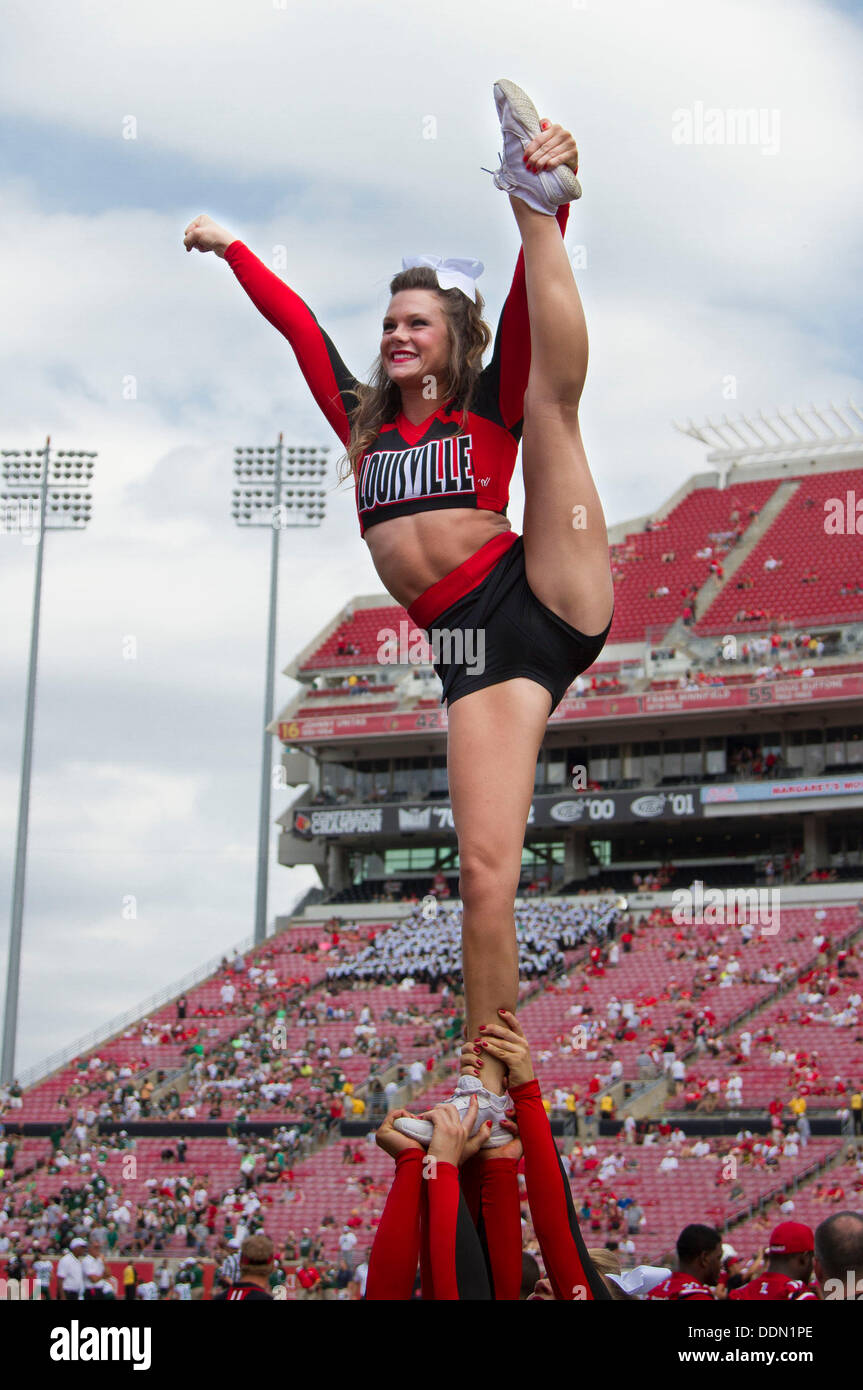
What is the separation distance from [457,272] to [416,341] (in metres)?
0.23

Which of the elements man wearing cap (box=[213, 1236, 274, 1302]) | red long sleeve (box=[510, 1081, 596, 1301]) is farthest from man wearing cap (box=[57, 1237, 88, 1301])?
red long sleeve (box=[510, 1081, 596, 1301])

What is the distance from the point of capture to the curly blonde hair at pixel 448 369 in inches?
164

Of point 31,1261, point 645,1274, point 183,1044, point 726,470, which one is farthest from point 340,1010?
point 645,1274

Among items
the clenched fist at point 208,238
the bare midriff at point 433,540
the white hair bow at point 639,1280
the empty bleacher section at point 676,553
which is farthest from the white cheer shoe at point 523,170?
the empty bleacher section at point 676,553

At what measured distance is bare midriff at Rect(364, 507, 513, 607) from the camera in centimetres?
399

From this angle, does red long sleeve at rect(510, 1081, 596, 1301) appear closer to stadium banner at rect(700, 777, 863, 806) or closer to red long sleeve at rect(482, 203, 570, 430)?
red long sleeve at rect(482, 203, 570, 430)

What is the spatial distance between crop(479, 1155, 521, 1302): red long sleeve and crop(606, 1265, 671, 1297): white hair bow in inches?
16.9

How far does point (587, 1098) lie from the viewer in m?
26.5

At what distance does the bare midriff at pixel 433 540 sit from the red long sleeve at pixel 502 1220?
4.59 feet

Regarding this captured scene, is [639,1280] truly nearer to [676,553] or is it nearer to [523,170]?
[523,170]

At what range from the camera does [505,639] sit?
3.89 meters

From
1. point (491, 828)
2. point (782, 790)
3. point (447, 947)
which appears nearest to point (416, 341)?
point (491, 828)

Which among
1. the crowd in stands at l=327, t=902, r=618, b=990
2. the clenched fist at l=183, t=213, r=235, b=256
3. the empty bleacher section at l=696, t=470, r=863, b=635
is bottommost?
the clenched fist at l=183, t=213, r=235, b=256

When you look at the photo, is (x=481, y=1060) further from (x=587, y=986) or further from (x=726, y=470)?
(x=726, y=470)
